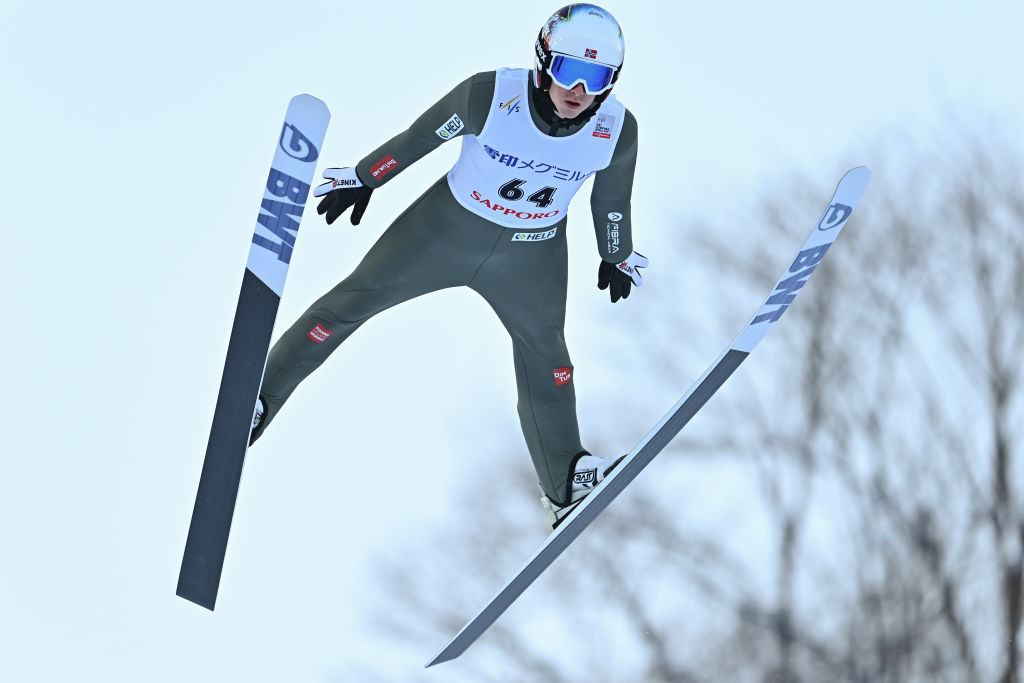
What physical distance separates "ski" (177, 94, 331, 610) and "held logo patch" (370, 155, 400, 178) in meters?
0.56

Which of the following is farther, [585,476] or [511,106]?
[585,476]

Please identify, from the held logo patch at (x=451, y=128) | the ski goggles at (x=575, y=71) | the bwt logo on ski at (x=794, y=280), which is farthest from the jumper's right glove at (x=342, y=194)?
the bwt logo on ski at (x=794, y=280)

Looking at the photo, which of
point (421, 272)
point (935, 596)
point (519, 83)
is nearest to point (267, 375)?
point (421, 272)

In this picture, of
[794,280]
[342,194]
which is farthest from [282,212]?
[794,280]

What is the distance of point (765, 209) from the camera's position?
10.9 meters

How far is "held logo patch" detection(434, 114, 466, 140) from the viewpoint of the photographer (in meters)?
3.46

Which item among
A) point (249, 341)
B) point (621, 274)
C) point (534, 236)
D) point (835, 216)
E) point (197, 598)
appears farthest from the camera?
point (621, 274)

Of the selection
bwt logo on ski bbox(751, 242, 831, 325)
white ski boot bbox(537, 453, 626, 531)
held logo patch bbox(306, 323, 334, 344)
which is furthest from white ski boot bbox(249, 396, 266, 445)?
bwt logo on ski bbox(751, 242, 831, 325)

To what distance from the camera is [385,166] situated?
3551 mm

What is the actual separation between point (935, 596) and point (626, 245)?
729 cm

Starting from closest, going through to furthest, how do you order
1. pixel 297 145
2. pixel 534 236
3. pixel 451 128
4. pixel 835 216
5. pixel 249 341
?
pixel 297 145 → pixel 249 341 → pixel 451 128 → pixel 534 236 → pixel 835 216

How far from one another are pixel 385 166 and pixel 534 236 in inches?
21.1

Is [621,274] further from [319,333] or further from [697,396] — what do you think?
[319,333]

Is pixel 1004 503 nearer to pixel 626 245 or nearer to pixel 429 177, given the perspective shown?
pixel 429 177
